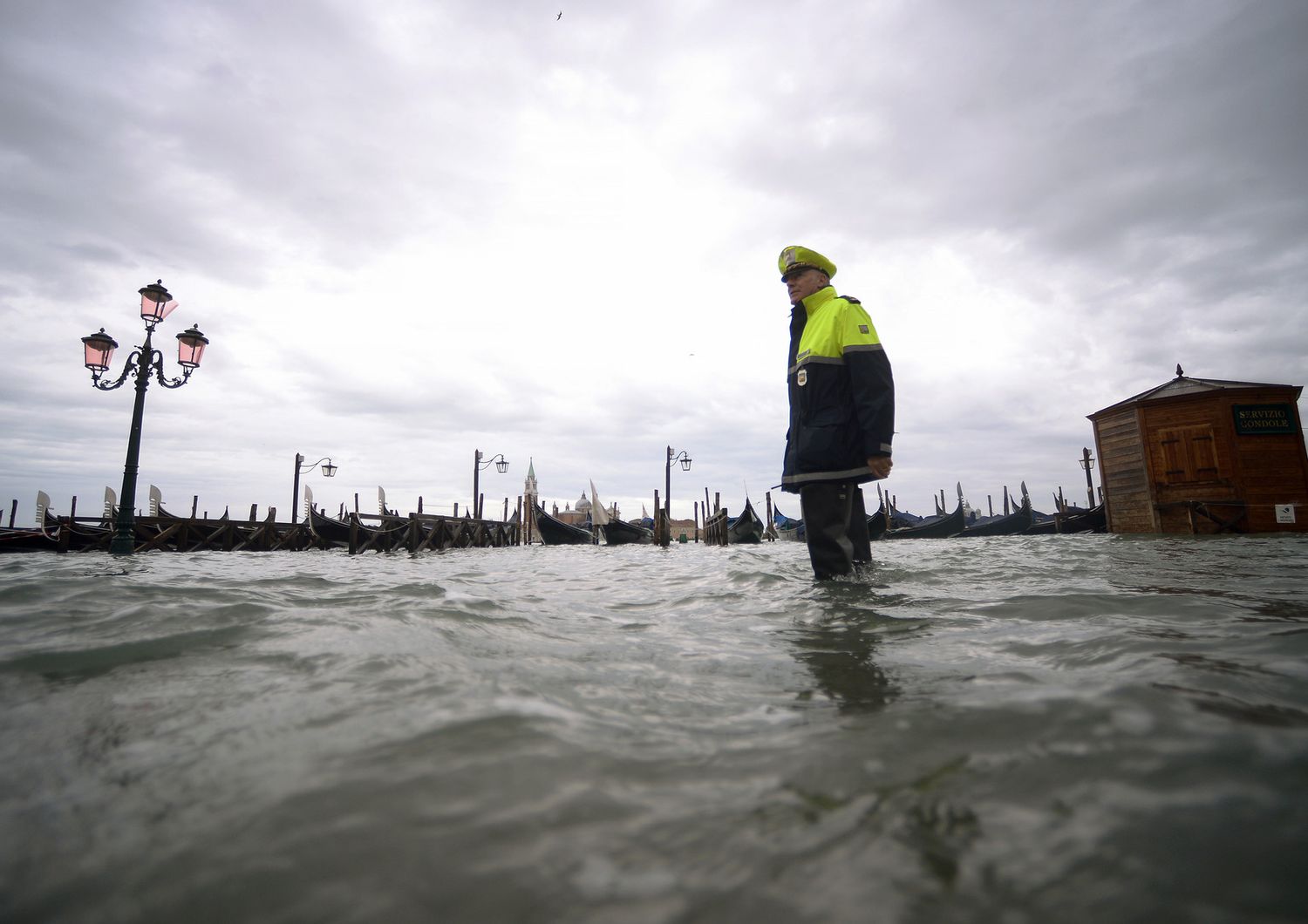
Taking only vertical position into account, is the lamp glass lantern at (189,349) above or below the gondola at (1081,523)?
above

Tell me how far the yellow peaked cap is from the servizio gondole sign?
→ 42.3 ft

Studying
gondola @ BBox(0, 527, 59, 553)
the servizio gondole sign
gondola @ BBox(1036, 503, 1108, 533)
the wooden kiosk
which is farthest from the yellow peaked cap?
gondola @ BBox(1036, 503, 1108, 533)

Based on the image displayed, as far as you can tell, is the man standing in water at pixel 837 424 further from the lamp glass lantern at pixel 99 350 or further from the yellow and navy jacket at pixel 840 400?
the lamp glass lantern at pixel 99 350

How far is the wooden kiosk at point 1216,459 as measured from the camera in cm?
1112

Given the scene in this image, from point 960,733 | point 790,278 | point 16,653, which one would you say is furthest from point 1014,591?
point 16,653

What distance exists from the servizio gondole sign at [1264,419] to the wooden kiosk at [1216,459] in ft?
0.06

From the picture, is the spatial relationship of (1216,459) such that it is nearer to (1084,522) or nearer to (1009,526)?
(1084,522)

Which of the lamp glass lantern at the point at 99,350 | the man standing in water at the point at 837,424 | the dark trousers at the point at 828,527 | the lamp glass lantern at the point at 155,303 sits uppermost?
the lamp glass lantern at the point at 155,303

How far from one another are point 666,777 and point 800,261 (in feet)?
12.1

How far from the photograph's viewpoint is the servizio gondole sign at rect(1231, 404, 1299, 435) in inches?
448

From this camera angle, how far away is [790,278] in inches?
156

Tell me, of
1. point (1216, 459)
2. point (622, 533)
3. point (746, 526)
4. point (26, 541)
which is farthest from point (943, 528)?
point (26, 541)

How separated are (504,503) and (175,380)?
34.1 m

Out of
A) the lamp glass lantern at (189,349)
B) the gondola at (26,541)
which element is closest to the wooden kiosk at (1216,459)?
the lamp glass lantern at (189,349)
